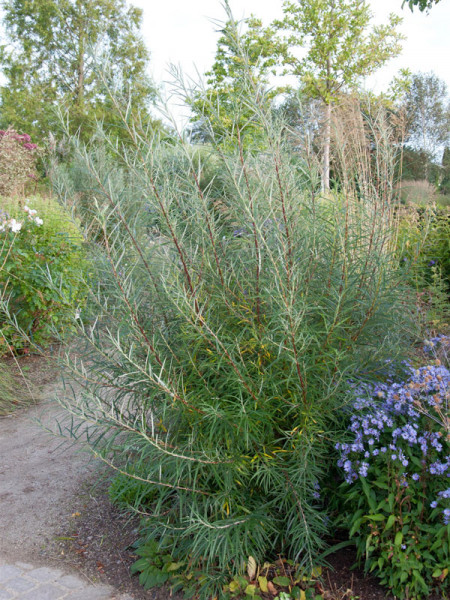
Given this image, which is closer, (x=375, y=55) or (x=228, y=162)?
(x=228, y=162)

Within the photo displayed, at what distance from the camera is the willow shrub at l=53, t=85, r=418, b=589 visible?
2182mm

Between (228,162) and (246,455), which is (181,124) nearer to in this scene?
(228,162)

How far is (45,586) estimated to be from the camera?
251cm

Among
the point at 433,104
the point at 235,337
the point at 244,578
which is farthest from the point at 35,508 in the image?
the point at 433,104

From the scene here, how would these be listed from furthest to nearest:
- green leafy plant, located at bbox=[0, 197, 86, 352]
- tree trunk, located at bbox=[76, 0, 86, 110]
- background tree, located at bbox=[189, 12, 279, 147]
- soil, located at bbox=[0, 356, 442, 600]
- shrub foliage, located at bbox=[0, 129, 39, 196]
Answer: tree trunk, located at bbox=[76, 0, 86, 110], shrub foliage, located at bbox=[0, 129, 39, 196], green leafy plant, located at bbox=[0, 197, 86, 352], soil, located at bbox=[0, 356, 442, 600], background tree, located at bbox=[189, 12, 279, 147]

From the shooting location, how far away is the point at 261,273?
7.85 ft

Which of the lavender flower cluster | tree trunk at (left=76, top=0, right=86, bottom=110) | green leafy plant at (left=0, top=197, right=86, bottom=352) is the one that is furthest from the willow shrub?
tree trunk at (left=76, top=0, right=86, bottom=110)

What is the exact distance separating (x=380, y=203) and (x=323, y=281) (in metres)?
0.60

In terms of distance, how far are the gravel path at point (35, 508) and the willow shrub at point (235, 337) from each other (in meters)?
0.56

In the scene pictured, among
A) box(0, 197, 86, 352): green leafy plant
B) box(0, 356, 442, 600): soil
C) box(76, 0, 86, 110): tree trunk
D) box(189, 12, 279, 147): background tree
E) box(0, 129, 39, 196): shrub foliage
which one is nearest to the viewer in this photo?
box(189, 12, 279, 147): background tree

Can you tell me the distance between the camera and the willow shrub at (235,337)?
7.16 ft

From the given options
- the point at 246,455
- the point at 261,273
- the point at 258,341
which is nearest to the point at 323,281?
the point at 261,273

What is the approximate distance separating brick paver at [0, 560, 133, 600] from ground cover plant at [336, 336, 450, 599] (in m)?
1.21

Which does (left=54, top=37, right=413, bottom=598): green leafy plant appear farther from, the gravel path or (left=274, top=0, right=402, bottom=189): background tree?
(left=274, top=0, right=402, bottom=189): background tree
